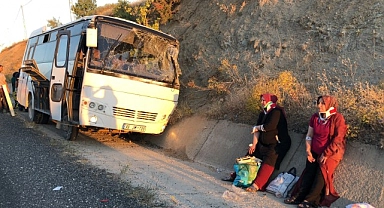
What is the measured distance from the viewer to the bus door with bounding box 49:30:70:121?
10.8 m

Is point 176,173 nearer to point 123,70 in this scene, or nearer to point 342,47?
point 123,70

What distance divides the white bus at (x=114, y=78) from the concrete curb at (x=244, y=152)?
0.73m

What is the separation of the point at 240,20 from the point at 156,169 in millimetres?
8339

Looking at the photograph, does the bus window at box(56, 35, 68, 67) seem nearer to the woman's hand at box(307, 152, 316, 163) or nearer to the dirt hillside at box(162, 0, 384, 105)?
the dirt hillside at box(162, 0, 384, 105)

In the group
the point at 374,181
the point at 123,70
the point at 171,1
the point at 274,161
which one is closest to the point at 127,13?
the point at 171,1

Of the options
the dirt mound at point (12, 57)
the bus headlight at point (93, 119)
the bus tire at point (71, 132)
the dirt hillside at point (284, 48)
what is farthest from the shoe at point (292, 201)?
the dirt mound at point (12, 57)

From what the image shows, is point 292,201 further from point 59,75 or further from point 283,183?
point 59,75

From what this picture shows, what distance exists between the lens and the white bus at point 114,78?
964 centimetres

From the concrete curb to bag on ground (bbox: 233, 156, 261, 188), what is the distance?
495 mm

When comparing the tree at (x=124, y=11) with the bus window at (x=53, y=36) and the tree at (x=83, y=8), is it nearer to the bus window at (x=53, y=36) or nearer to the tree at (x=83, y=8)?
the bus window at (x=53, y=36)

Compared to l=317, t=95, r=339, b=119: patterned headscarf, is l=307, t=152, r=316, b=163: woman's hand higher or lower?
lower

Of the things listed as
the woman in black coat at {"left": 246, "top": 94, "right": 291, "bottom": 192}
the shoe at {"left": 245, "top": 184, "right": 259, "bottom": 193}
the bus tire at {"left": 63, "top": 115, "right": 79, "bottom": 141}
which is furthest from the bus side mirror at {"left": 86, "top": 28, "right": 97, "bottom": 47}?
the shoe at {"left": 245, "top": 184, "right": 259, "bottom": 193}

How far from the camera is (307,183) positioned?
6.23 metres

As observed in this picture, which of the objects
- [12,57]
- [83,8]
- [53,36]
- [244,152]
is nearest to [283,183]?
[244,152]
